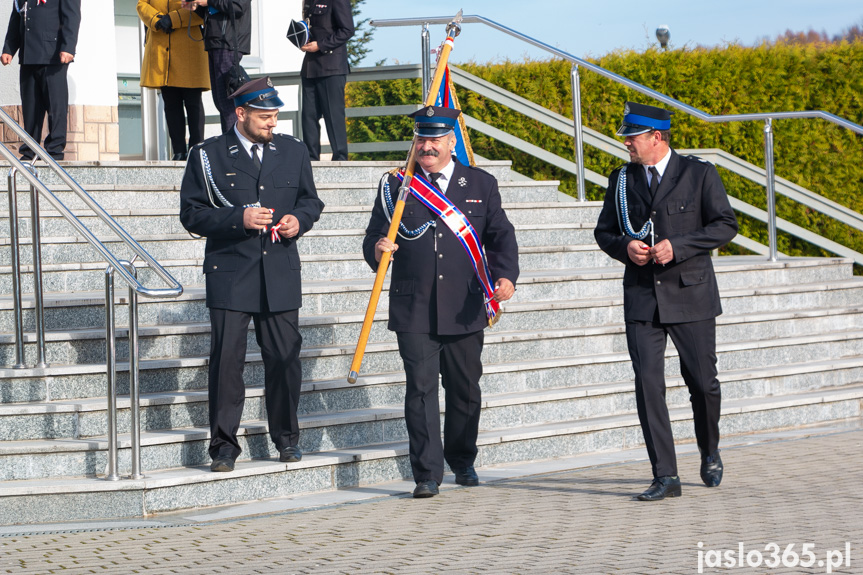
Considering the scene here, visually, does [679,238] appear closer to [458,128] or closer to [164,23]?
[458,128]

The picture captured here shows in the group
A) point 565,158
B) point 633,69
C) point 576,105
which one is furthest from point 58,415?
point 633,69

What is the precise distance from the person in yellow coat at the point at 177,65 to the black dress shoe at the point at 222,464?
4.14m

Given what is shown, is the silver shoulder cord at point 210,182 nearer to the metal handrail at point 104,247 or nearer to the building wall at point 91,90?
the metal handrail at point 104,247

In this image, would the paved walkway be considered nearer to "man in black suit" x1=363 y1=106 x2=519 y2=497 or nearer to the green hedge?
"man in black suit" x1=363 y1=106 x2=519 y2=497


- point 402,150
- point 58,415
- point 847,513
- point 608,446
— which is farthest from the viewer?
point 402,150

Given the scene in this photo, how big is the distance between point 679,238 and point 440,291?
1.25 metres

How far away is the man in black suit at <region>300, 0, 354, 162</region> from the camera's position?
10.3 meters

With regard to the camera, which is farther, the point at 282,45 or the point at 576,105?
the point at 282,45

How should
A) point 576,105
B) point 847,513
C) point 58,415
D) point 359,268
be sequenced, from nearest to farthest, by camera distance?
point 847,513 < point 58,415 < point 359,268 < point 576,105

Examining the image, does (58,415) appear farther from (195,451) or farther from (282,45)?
(282,45)

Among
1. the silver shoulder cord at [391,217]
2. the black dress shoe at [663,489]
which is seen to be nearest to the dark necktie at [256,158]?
the silver shoulder cord at [391,217]

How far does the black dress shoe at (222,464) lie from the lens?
6.27 metres

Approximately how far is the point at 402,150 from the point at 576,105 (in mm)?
1876

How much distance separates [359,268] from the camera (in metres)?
8.91
